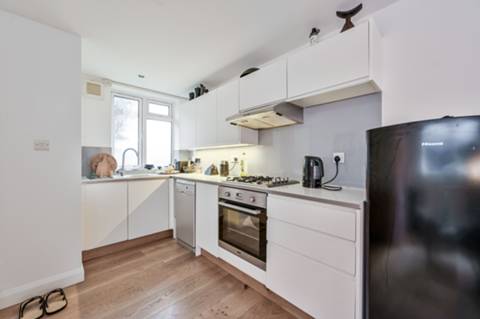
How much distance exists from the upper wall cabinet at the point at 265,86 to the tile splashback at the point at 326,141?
0.41m

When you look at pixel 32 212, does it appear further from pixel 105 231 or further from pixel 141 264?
pixel 141 264

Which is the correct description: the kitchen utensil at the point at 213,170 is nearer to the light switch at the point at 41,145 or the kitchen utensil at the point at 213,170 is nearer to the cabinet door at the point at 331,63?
the cabinet door at the point at 331,63

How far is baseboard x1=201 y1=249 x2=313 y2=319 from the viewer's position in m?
1.50

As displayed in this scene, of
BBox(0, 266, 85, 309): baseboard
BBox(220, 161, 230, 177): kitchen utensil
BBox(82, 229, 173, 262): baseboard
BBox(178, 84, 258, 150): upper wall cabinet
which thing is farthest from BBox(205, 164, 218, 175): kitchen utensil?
BBox(0, 266, 85, 309): baseboard

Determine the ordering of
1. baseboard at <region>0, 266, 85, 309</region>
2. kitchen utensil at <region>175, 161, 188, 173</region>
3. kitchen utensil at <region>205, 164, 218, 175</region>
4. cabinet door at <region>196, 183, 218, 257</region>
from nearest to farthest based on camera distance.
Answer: baseboard at <region>0, 266, 85, 309</region>, cabinet door at <region>196, 183, 218, 257</region>, kitchen utensil at <region>205, 164, 218, 175</region>, kitchen utensil at <region>175, 161, 188, 173</region>

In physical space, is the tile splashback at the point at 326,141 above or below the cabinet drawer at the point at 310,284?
above

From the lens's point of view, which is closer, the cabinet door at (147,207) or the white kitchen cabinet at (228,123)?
the white kitchen cabinet at (228,123)

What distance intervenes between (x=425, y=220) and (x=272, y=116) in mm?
1391

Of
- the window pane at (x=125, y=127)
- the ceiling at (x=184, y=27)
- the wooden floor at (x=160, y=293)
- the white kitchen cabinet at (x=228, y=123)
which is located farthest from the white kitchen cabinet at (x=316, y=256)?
the window pane at (x=125, y=127)

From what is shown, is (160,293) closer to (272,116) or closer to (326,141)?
(272,116)

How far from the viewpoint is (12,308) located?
156 cm

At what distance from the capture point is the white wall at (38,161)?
5.26 ft

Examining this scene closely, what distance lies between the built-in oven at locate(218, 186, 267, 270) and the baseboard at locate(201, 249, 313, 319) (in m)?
0.21

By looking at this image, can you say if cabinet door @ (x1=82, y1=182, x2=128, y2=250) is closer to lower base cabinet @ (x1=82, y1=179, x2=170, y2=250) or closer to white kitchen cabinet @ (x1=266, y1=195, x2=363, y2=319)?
lower base cabinet @ (x1=82, y1=179, x2=170, y2=250)
